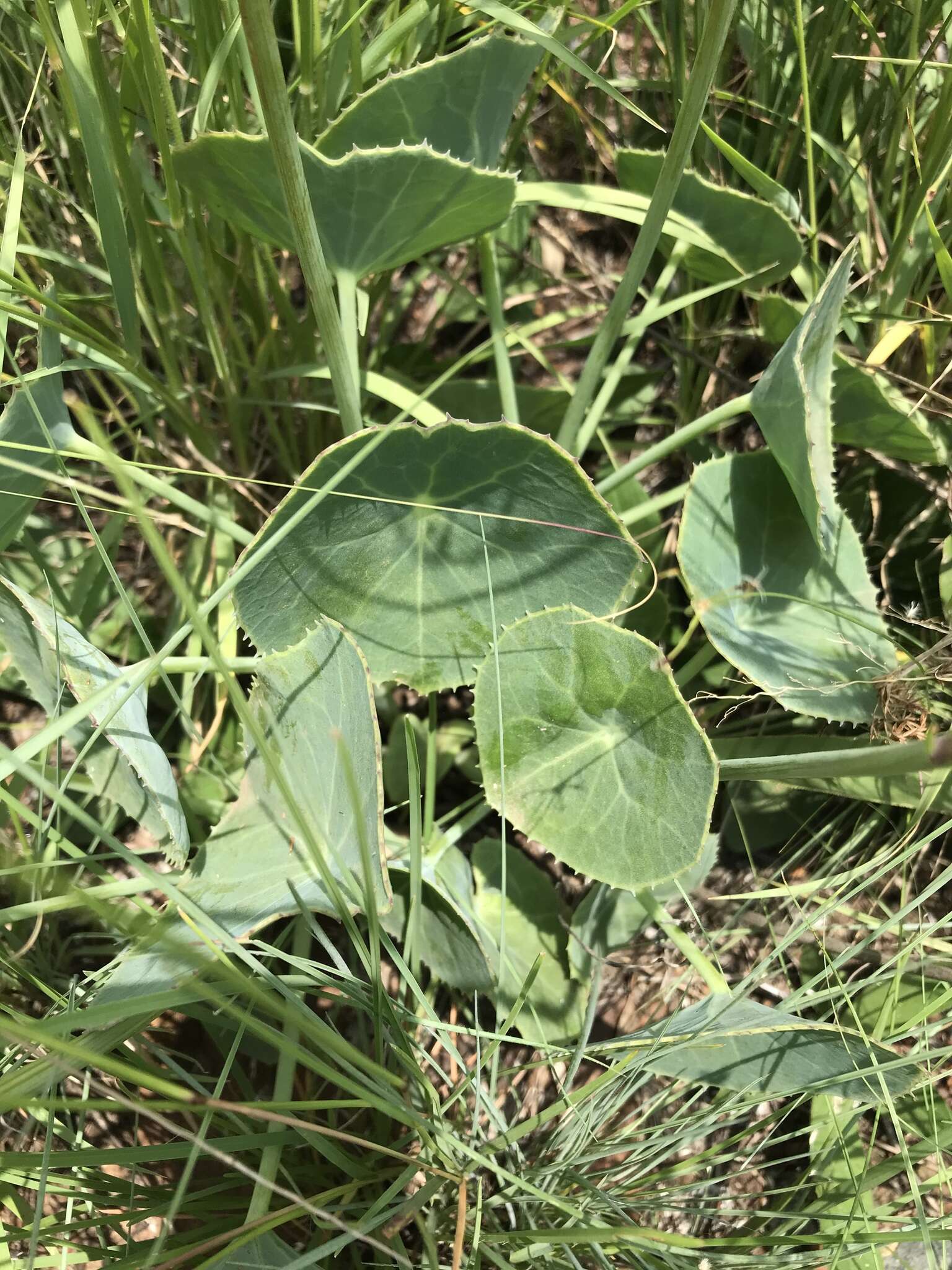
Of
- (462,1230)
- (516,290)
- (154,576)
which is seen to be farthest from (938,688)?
(154,576)

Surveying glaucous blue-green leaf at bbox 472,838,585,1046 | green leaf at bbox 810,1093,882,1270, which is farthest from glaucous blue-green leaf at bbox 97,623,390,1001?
green leaf at bbox 810,1093,882,1270

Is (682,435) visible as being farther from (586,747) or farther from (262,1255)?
(262,1255)

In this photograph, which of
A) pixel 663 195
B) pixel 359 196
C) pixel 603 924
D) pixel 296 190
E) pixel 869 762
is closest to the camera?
pixel 869 762

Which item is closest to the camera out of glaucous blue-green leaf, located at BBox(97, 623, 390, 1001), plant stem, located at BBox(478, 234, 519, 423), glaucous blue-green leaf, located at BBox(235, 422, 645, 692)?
glaucous blue-green leaf, located at BBox(97, 623, 390, 1001)

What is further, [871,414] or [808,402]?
[871,414]

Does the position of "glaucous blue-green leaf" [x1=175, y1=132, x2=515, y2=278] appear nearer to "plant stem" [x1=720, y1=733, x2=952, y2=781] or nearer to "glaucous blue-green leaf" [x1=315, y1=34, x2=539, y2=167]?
"glaucous blue-green leaf" [x1=315, y1=34, x2=539, y2=167]

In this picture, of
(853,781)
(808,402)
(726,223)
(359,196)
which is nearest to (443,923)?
(853,781)
